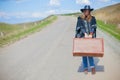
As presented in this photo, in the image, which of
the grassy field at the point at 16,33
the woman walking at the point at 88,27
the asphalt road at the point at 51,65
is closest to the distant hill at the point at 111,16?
the grassy field at the point at 16,33

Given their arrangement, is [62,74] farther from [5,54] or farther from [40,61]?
[5,54]

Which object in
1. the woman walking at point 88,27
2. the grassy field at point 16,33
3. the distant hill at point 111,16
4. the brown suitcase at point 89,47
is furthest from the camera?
the distant hill at point 111,16

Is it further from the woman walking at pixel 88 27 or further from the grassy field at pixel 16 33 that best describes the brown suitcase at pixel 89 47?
the grassy field at pixel 16 33

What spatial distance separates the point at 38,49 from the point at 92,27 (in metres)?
5.50

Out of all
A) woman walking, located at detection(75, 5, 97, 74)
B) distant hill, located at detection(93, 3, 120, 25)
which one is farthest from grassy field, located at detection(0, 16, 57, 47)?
woman walking, located at detection(75, 5, 97, 74)

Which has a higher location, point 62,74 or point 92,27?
point 92,27

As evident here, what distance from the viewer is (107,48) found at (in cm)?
1451

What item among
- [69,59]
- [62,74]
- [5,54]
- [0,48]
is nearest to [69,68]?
[62,74]

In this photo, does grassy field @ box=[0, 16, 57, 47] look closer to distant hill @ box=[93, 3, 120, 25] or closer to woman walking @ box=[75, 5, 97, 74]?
distant hill @ box=[93, 3, 120, 25]

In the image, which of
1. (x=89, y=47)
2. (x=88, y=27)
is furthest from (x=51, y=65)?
(x=88, y=27)

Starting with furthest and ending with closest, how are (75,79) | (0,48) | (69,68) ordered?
(0,48) < (69,68) < (75,79)

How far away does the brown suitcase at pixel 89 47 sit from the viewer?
30.1ft

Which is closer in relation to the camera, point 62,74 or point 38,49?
point 62,74

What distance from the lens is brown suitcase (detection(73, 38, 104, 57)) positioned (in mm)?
9188
